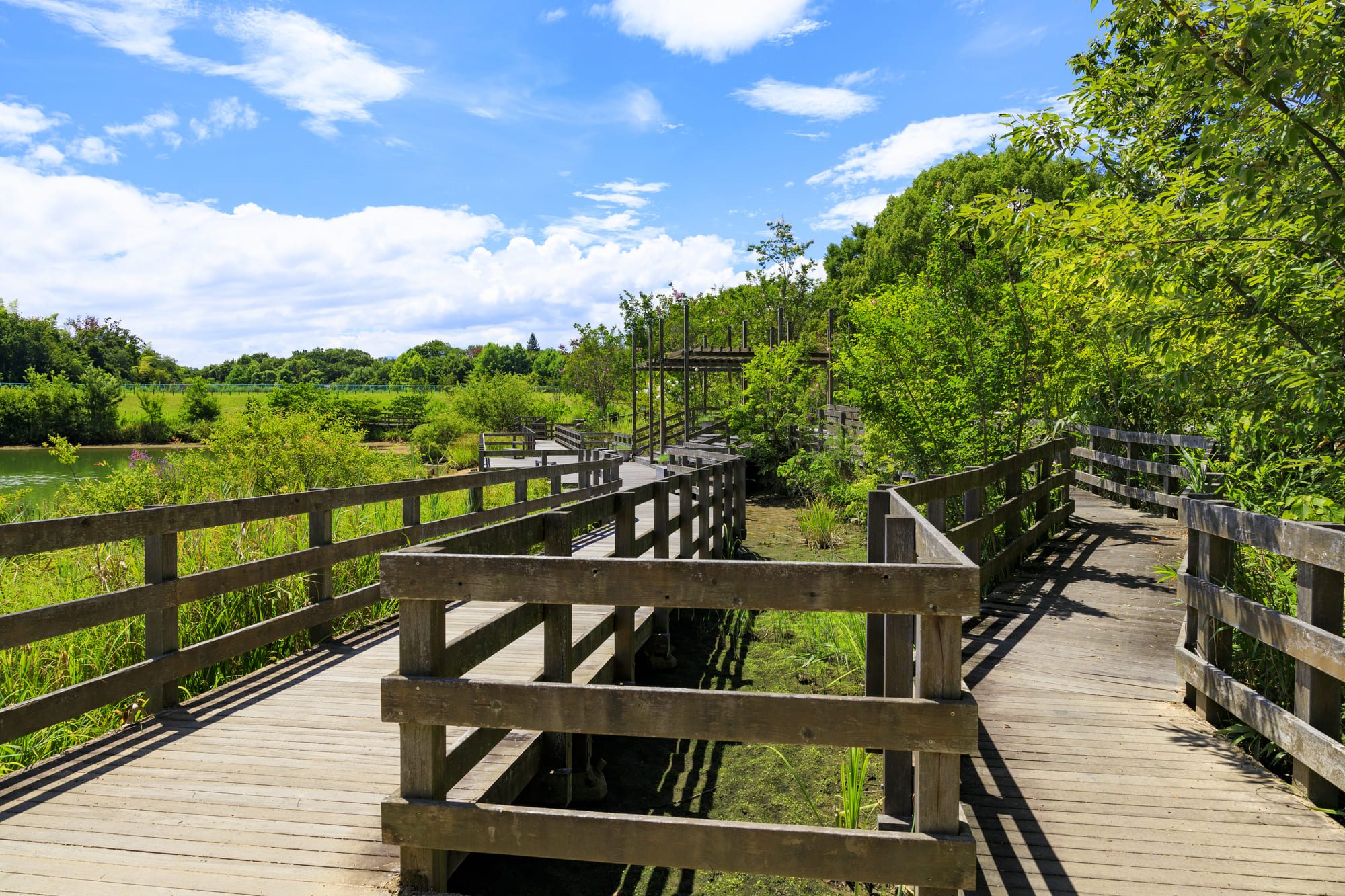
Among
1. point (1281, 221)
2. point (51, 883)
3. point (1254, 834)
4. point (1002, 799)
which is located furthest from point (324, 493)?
point (1281, 221)

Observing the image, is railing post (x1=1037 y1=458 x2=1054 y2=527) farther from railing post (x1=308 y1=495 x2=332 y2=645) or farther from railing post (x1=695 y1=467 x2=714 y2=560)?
railing post (x1=308 y1=495 x2=332 y2=645)

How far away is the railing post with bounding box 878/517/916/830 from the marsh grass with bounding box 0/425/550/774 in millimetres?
4212

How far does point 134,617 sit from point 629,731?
13.1 ft

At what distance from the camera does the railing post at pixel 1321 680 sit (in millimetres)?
3598

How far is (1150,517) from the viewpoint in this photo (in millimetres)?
12523

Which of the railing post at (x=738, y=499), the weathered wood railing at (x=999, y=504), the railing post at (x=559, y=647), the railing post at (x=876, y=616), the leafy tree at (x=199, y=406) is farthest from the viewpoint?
the leafy tree at (x=199, y=406)

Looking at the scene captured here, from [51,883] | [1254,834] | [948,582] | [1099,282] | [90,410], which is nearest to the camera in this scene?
[948,582]

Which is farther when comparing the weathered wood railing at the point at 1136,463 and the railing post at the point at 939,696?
the weathered wood railing at the point at 1136,463

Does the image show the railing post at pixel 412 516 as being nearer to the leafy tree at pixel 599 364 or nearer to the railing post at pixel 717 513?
the railing post at pixel 717 513

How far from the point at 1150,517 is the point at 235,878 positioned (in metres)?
13.1

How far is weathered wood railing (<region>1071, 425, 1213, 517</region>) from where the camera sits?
1181 centimetres

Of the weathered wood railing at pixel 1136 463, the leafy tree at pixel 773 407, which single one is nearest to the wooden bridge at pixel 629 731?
the weathered wood railing at pixel 1136 463

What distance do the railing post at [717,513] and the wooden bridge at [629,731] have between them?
15.7 feet

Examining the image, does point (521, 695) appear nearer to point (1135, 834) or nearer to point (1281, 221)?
point (1135, 834)
